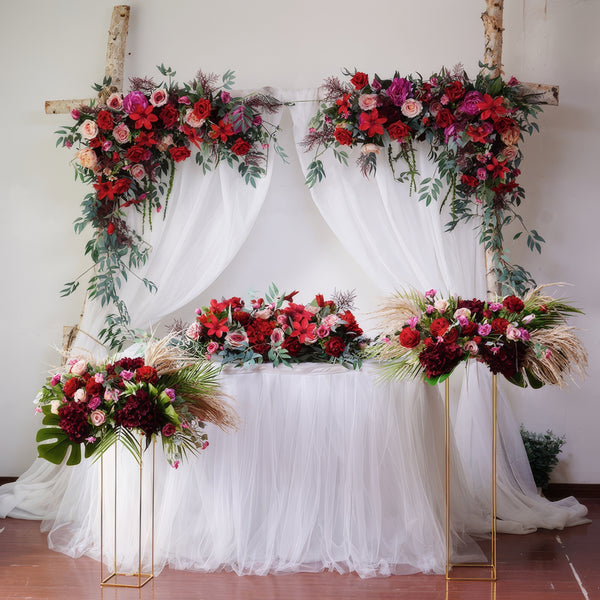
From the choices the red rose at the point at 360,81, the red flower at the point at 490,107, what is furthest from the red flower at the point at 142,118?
the red flower at the point at 490,107

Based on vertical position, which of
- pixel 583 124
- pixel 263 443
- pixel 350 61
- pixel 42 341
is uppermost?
pixel 350 61

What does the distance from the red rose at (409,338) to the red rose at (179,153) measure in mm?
1982

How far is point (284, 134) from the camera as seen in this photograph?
4781 millimetres

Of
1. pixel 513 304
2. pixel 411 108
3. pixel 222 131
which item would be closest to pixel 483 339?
pixel 513 304

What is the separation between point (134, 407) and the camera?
9.64 ft

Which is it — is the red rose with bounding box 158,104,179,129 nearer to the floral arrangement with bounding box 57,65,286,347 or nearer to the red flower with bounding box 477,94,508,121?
the floral arrangement with bounding box 57,65,286,347

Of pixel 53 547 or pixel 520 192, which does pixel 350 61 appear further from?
pixel 53 547

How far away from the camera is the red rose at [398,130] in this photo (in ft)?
14.2

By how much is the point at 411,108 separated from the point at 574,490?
261cm

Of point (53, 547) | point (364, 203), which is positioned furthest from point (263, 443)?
point (364, 203)

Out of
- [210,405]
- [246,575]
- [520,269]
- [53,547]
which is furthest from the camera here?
[520,269]

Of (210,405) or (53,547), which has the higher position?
(210,405)

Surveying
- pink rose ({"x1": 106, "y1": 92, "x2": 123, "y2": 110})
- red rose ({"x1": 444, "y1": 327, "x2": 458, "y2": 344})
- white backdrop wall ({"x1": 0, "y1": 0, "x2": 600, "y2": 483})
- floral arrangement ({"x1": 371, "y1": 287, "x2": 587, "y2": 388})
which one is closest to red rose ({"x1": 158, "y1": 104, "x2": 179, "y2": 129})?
pink rose ({"x1": 106, "y1": 92, "x2": 123, "y2": 110})

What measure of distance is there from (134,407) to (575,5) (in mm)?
3858
